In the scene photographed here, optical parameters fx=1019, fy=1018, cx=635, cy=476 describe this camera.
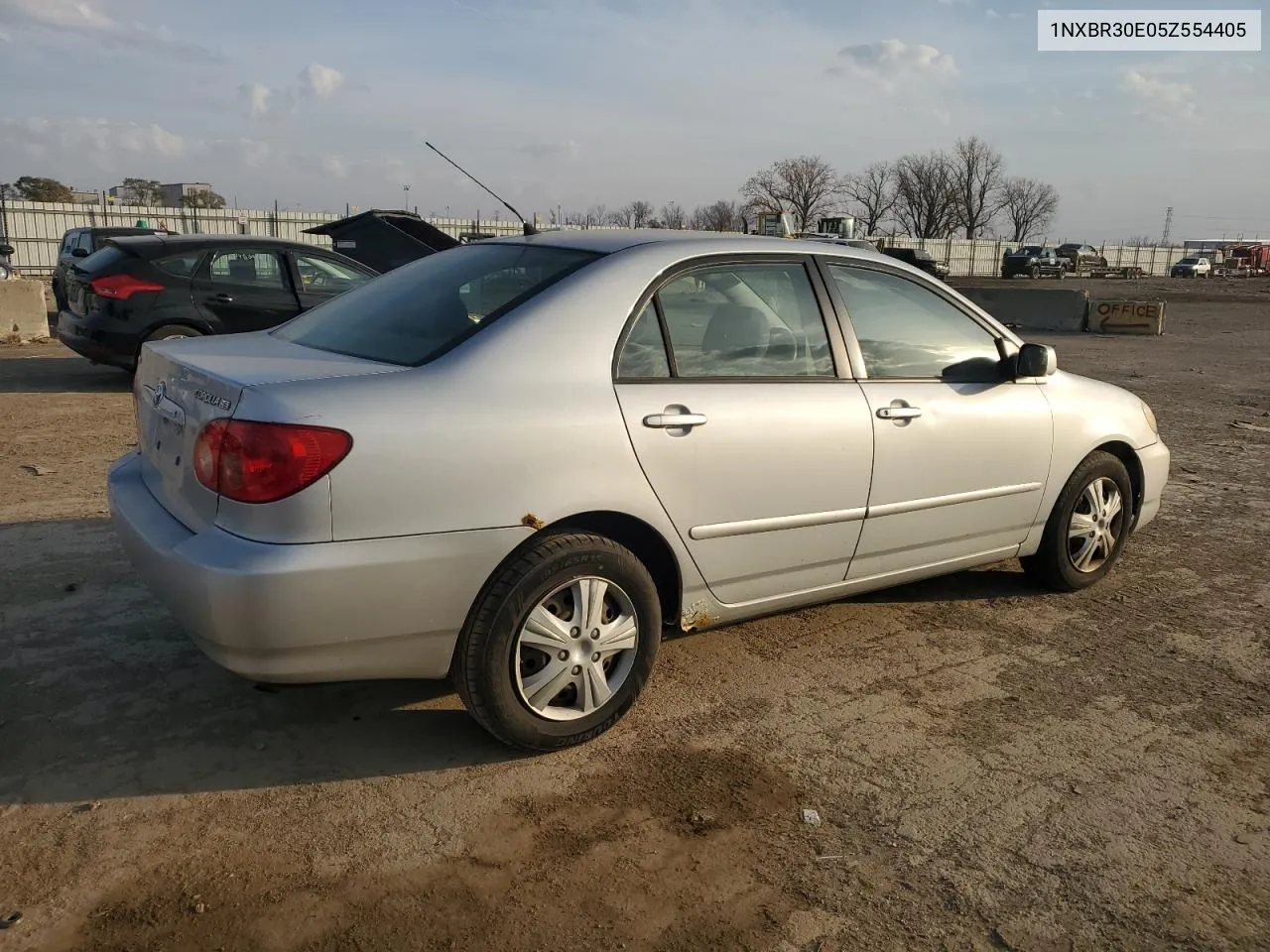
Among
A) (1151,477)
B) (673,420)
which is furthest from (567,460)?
(1151,477)

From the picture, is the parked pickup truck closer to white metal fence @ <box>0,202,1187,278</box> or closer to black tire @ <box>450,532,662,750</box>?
white metal fence @ <box>0,202,1187,278</box>

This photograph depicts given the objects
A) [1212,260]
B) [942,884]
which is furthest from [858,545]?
[1212,260]

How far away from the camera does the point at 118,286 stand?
9094mm

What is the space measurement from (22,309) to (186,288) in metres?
6.01

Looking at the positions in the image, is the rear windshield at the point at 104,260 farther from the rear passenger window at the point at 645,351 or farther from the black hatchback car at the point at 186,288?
the rear passenger window at the point at 645,351

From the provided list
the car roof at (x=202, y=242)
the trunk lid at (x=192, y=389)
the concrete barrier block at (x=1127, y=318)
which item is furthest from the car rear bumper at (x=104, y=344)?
the concrete barrier block at (x=1127, y=318)

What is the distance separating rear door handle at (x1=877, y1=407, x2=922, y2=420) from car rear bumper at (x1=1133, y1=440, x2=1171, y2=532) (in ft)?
5.74

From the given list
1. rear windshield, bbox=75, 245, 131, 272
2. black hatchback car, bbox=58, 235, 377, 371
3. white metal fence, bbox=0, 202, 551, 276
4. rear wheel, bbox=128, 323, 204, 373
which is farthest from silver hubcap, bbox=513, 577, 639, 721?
white metal fence, bbox=0, 202, 551, 276

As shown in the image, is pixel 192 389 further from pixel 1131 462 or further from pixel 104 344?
pixel 104 344

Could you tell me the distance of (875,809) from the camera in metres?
3.02

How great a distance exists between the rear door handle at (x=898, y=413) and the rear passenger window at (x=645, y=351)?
3.17ft

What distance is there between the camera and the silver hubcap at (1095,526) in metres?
4.86

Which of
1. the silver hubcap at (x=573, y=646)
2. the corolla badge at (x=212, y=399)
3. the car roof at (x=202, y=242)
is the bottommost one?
the silver hubcap at (x=573, y=646)

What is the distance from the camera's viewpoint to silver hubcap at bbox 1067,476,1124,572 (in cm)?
486
